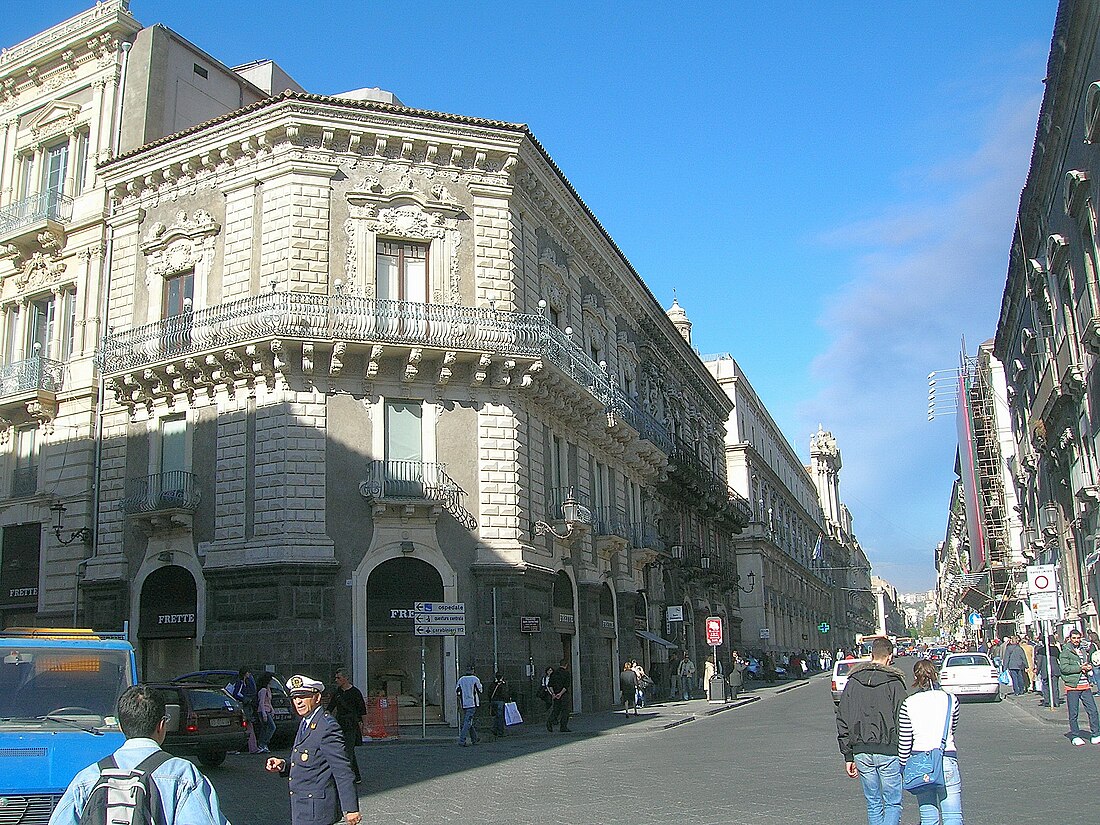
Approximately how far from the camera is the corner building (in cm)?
2606

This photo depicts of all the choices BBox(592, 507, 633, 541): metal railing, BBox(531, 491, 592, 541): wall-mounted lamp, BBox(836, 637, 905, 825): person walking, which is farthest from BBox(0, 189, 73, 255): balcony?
BBox(836, 637, 905, 825): person walking

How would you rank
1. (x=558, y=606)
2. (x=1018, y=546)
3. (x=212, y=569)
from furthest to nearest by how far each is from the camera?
(x=1018, y=546), (x=558, y=606), (x=212, y=569)

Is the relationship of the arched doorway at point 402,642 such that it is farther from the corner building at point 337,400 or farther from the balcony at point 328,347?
the balcony at point 328,347

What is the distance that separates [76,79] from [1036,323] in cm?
3062

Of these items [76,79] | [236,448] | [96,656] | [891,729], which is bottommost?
[891,729]

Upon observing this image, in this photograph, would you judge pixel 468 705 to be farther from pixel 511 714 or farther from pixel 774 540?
pixel 774 540

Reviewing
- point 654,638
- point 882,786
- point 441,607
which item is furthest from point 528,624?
point 882,786

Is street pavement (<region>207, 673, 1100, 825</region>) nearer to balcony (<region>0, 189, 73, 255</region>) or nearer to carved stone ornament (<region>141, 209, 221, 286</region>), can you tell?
carved stone ornament (<region>141, 209, 221, 286</region>)

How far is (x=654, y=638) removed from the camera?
39062mm

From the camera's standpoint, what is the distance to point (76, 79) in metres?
33.2

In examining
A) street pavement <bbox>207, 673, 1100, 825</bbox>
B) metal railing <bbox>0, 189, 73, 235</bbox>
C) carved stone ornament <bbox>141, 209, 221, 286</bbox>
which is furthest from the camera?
metal railing <bbox>0, 189, 73, 235</bbox>

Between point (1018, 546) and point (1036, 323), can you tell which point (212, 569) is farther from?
point (1018, 546)

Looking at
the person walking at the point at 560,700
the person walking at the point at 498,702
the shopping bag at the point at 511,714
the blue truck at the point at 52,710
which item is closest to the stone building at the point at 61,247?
the person walking at the point at 498,702

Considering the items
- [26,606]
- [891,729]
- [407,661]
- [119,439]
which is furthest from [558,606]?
[891,729]
